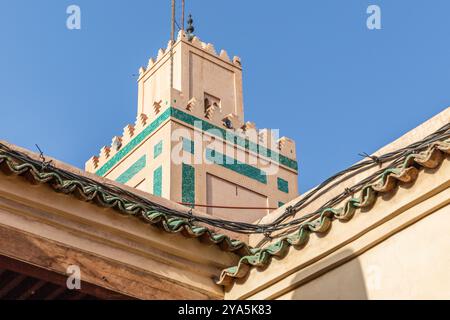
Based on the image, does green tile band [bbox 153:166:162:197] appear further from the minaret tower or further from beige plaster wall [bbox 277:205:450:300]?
beige plaster wall [bbox 277:205:450:300]

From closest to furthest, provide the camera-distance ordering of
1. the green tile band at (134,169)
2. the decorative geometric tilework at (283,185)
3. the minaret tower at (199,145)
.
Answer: the minaret tower at (199,145), the green tile band at (134,169), the decorative geometric tilework at (283,185)

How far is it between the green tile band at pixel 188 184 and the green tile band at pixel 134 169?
0.84 m

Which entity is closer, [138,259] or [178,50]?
[138,259]

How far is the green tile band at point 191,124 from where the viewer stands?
13.9 metres

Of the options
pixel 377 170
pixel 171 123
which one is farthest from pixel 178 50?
pixel 377 170

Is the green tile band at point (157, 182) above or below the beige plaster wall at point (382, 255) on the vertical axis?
above

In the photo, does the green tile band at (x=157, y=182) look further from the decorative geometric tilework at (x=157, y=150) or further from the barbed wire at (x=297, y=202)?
the barbed wire at (x=297, y=202)

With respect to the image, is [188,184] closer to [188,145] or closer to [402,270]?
[188,145]

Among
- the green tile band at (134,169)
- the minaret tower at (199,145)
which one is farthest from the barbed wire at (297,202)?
the green tile band at (134,169)

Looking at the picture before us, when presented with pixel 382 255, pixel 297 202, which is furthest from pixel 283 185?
pixel 382 255

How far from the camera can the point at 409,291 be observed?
4.85 m

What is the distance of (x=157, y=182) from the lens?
43.4 feet
